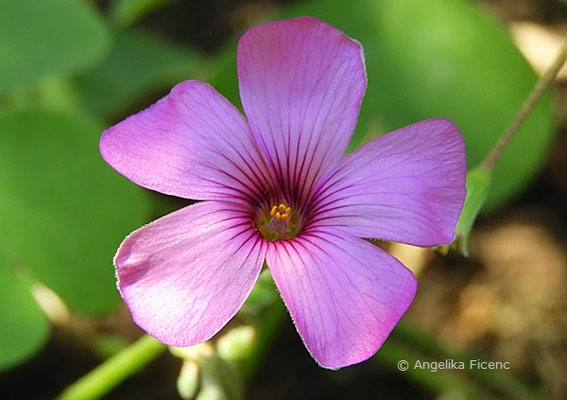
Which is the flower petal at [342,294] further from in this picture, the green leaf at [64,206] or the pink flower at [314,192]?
the green leaf at [64,206]

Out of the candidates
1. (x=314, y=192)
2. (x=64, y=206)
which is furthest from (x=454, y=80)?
(x=64, y=206)

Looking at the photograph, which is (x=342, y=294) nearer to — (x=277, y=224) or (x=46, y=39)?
(x=277, y=224)

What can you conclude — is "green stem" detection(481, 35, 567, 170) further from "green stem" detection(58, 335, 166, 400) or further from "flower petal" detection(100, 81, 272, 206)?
"green stem" detection(58, 335, 166, 400)

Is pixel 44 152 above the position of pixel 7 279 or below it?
above

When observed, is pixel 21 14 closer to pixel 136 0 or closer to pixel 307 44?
pixel 136 0

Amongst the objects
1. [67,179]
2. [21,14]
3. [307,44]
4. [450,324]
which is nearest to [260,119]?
[307,44]

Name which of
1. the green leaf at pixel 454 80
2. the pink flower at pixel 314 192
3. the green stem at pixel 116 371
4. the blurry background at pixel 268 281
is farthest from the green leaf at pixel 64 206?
the pink flower at pixel 314 192
